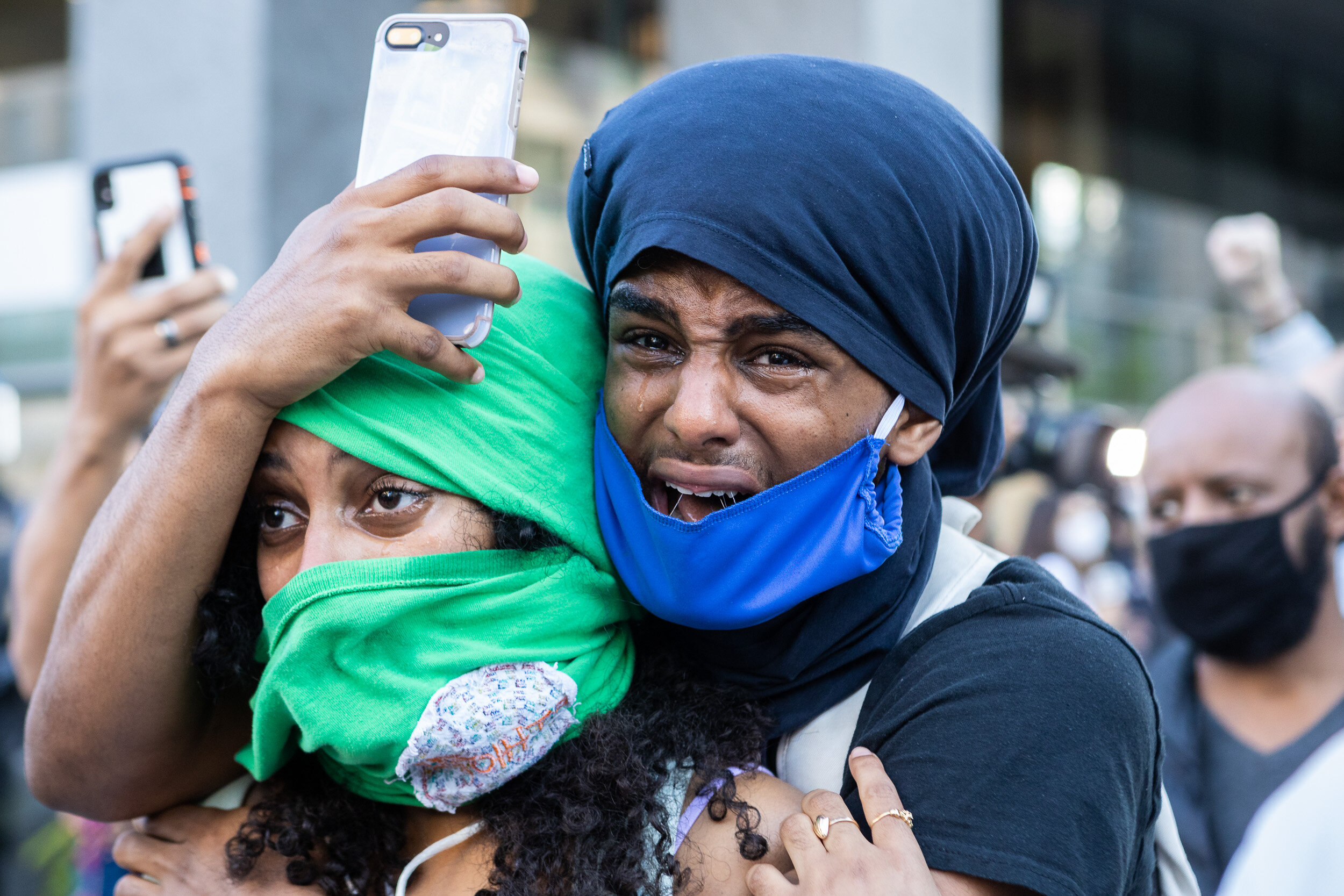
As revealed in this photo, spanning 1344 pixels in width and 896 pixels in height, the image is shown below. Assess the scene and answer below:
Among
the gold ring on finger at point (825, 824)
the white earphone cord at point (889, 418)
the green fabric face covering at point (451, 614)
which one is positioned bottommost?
the gold ring on finger at point (825, 824)

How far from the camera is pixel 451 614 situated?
1637mm

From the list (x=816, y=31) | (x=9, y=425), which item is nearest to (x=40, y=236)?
(x=9, y=425)

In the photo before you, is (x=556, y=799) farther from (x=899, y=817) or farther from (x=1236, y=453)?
(x=1236, y=453)

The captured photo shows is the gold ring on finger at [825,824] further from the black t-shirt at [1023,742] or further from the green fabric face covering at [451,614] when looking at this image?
the green fabric face covering at [451,614]

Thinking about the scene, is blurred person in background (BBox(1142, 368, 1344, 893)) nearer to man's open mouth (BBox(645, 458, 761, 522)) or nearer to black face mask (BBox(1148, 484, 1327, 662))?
black face mask (BBox(1148, 484, 1327, 662))

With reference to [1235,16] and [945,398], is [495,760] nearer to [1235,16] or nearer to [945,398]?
[945,398]

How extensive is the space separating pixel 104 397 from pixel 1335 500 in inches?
134

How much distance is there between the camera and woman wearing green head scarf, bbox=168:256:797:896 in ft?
5.25

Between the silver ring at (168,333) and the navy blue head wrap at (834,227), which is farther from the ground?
the navy blue head wrap at (834,227)

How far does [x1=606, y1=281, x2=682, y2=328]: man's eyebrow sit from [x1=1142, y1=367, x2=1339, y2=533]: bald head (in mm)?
2432

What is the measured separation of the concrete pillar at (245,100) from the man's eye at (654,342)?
3.14 metres

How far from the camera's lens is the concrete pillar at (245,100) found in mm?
4488

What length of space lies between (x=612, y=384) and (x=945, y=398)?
0.49 meters

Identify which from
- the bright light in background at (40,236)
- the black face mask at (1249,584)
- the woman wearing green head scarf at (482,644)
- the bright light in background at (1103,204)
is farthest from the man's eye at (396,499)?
the bright light in background at (1103,204)
